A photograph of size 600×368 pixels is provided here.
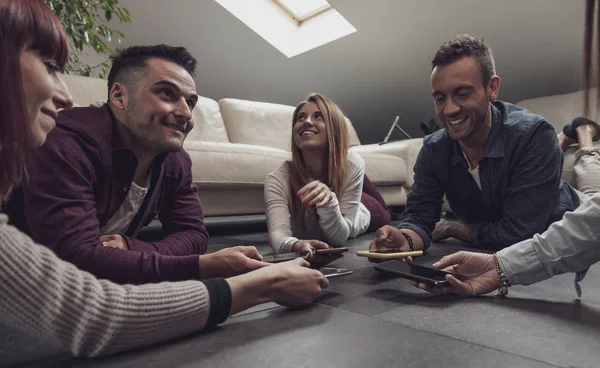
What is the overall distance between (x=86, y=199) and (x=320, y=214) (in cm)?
84

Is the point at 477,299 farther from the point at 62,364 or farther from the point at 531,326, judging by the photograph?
the point at 62,364

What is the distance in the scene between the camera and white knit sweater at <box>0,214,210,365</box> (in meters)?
0.46

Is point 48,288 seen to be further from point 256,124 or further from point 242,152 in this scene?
point 256,124

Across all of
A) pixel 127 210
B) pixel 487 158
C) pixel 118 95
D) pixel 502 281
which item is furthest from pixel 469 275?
pixel 118 95

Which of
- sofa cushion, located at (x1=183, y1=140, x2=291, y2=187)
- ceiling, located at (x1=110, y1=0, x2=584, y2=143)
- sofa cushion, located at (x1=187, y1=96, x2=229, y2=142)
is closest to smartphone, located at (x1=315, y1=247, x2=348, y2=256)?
sofa cushion, located at (x1=183, y1=140, x2=291, y2=187)

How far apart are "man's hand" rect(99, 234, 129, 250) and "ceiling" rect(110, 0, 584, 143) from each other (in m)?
2.27

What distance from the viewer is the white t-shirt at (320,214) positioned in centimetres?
145

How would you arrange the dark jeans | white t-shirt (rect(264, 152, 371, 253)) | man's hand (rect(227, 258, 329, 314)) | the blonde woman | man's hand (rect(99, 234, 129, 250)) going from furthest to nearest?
the dark jeans
the blonde woman
white t-shirt (rect(264, 152, 371, 253))
man's hand (rect(99, 234, 129, 250))
man's hand (rect(227, 258, 329, 314))

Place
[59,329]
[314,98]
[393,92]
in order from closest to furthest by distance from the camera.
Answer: [59,329], [314,98], [393,92]

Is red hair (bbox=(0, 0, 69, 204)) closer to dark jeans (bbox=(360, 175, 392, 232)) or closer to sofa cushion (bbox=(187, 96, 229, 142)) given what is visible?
dark jeans (bbox=(360, 175, 392, 232))

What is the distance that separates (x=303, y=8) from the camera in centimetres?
348

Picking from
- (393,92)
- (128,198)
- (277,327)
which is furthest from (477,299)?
(393,92)

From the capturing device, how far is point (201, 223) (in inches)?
48.4

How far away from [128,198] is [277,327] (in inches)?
23.6
